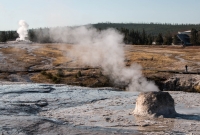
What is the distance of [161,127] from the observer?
60.4 ft

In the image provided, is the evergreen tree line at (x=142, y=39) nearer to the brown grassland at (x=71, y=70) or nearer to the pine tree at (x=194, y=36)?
the pine tree at (x=194, y=36)

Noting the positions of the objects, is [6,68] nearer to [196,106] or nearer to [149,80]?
[149,80]

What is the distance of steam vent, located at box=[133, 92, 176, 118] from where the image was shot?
Result: 21.2 metres

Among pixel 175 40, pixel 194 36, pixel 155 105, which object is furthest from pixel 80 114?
pixel 175 40

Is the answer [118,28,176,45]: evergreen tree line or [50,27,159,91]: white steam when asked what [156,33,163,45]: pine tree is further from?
[50,27,159,91]: white steam

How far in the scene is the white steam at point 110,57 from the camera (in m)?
49.3

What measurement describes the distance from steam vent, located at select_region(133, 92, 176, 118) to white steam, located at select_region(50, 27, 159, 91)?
23.0 m

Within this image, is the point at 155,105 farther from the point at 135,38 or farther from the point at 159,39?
the point at 135,38

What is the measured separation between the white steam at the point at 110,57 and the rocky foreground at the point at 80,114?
17.7 meters

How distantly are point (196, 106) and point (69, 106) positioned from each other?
9.89 meters

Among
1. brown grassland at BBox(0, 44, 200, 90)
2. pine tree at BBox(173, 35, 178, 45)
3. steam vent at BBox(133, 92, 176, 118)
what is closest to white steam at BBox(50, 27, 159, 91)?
brown grassland at BBox(0, 44, 200, 90)

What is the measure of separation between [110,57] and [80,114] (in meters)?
40.1

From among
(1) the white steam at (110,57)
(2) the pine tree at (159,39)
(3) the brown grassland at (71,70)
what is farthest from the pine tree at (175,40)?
(3) the brown grassland at (71,70)

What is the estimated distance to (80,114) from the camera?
72.4 feet
